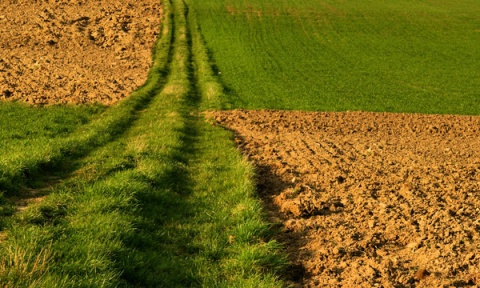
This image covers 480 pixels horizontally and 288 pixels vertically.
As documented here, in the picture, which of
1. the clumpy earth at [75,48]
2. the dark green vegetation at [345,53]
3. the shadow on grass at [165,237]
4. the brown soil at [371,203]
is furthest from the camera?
the dark green vegetation at [345,53]

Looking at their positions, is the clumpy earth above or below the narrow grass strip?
above

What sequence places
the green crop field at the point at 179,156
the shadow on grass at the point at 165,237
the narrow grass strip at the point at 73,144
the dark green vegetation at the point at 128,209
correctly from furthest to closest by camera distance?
the narrow grass strip at the point at 73,144 < the green crop field at the point at 179,156 < the shadow on grass at the point at 165,237 < the dark green vegetation at the point at 128,209

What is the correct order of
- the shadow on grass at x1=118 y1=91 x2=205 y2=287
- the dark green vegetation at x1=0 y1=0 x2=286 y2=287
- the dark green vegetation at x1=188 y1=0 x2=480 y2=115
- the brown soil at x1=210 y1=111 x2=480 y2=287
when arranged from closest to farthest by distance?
the dark green vegetation at x1=0 y1=0 x2=286 y2=287 → the shadow on grass at x1=118 y1=91 x2=205 y2=287 → the brown soil at x1=210 y1=111 x2=480 y2=287 → the dark green vegetation at x1=188 y1=0 x2=480 y2=115

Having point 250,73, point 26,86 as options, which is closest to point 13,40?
point 26,86

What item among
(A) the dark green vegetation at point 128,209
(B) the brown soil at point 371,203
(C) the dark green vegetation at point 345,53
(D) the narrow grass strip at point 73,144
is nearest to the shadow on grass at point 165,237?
(A) the dark green vegetation at point 128,209

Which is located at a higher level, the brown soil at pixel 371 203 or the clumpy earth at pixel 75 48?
the clumpy earth at pixel 75 48

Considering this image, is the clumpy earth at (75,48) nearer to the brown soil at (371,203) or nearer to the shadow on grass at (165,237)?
the brown soil at (371,203)

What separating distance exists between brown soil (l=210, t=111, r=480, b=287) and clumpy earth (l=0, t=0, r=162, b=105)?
809 centimetres

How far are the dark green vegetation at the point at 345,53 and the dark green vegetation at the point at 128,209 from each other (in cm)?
839

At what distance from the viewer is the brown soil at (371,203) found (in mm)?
6781

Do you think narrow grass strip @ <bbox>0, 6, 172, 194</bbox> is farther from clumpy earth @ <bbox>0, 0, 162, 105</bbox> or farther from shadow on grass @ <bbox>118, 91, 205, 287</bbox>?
shadow on grass @ <bbox>118, 91, 205, 287</bbox>

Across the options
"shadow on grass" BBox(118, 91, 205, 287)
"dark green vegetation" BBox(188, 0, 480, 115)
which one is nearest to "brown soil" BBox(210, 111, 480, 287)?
"shadow on grass" BBox(118, 91, 205, 287)

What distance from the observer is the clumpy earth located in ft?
68.5

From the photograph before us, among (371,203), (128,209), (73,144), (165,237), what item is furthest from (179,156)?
(371,203)
